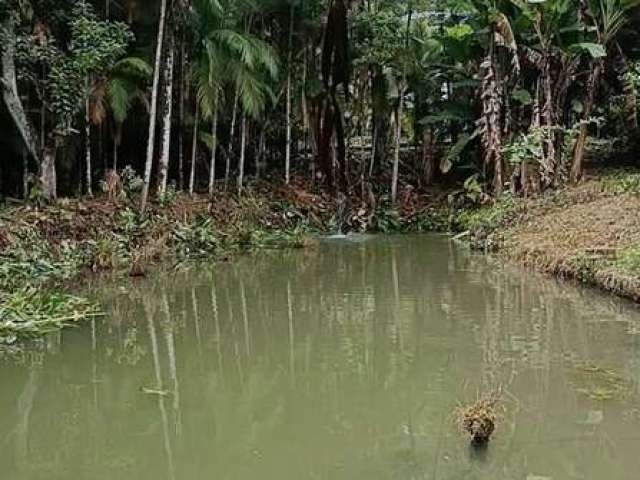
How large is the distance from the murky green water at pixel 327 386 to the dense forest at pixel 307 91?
19.9 ft

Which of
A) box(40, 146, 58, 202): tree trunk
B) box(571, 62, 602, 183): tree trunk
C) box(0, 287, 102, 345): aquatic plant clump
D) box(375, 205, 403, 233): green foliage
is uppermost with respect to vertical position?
box(571, 62, 602, 183): tree trunk

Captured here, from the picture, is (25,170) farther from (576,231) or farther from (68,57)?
(576,231)

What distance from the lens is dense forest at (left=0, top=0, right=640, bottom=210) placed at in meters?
15.9

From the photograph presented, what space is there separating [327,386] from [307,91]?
1551 cm

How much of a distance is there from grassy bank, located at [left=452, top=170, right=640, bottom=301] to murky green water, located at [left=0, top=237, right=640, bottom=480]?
0.43 metres

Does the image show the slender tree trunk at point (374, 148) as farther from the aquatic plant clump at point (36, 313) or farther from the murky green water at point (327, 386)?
the aquatic plant clump at point (36, 313)

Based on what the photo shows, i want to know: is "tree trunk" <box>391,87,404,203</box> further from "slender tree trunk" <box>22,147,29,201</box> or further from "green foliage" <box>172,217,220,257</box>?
"slender tree trunk" <box>22,147,29,201</box>

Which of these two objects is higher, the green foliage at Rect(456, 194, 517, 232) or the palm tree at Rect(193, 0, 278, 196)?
the palm tree at Rect(193, 0, 278, 196)

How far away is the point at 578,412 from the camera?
229 inches

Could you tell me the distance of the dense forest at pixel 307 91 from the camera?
15867mm

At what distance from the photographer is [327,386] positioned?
21.7 feet

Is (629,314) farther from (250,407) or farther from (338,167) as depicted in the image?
(338,167)

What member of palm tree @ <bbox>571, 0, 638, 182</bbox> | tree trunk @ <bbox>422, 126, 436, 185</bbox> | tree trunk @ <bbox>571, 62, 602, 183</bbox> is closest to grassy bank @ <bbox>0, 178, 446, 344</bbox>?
tree trunk @ <bbox>422, 126, 436, 185</bbox>

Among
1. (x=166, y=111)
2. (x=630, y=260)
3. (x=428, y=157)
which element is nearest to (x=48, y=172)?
(x=166, y=111)
